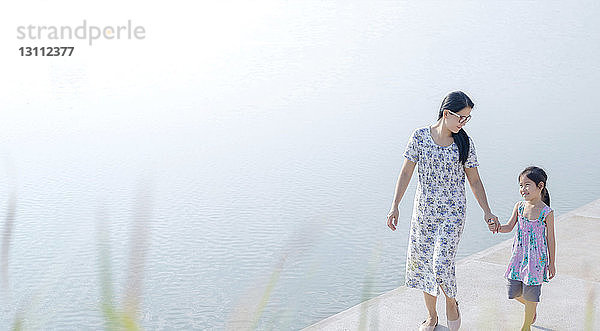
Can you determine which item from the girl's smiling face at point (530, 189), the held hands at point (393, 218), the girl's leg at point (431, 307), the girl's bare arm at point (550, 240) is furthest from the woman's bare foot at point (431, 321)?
the girl's smiling face at point (530, 189)

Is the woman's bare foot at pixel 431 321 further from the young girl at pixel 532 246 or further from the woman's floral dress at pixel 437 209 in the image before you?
the young girl at pixel 532 246

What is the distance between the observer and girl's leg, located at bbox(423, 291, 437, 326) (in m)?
3.96

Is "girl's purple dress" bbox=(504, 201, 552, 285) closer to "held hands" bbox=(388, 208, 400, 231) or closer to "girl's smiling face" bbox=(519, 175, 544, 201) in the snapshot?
"girl's smiling face" bbox=(519, 175, 544, 201)

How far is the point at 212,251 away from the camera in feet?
22.9

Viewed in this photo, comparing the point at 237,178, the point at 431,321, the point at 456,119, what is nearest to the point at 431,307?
the point at 431,321

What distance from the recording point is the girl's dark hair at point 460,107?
3766 millimetres

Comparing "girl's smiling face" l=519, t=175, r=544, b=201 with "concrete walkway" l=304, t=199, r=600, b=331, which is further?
"concrete walkway" l=304, t=199, r=600, b=331

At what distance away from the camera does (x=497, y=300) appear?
14.9ft

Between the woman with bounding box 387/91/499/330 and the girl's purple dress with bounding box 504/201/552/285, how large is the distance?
17 cm

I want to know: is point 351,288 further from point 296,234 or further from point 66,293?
point 296,234

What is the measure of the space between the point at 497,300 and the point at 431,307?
0.74 metres

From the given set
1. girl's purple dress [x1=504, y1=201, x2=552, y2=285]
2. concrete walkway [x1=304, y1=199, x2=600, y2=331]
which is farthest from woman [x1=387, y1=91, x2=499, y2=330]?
concrete walkway [x1=304, y1=199, x2=600, y2=331]

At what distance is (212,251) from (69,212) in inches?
97.8

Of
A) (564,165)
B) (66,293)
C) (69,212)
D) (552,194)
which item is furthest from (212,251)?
(564,165)
